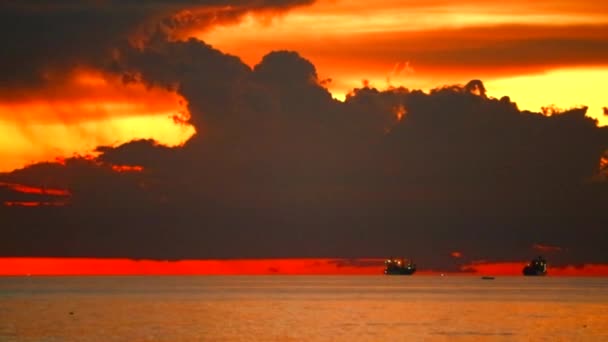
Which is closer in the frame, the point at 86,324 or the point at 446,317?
the point at 86,324

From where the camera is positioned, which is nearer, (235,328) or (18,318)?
(235,328)

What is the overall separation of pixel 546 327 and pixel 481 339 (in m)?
26.9

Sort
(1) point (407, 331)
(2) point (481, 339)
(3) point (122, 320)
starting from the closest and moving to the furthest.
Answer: (2) point (481, 339) → (1) point (407, 331) → (3) point (122, 320)

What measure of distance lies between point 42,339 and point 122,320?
40.5m

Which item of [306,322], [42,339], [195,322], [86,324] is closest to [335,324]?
[306,322]

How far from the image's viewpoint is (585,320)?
189m

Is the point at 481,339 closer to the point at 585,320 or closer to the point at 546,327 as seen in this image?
the point at 546,327

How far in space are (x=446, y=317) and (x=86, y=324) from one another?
53.8 m

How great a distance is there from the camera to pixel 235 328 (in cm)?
16850

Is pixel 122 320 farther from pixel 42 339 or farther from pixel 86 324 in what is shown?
pixel 42 339

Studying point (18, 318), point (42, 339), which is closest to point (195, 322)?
point (18, 318)

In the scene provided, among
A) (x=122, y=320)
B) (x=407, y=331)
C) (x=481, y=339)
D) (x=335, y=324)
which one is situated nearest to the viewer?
(x=481, y=339)

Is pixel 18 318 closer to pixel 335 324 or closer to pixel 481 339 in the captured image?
pixel 335 324

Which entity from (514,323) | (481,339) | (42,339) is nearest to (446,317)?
(514,323)
